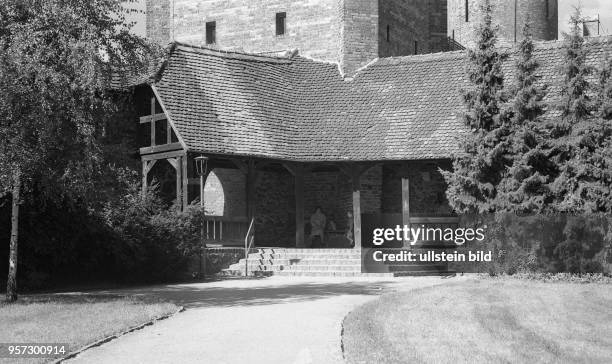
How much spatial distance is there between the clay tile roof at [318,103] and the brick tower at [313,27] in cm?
93

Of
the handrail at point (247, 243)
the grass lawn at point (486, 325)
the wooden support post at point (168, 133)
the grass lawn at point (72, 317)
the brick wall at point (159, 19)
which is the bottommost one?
the grass lawn at point (486, 325)

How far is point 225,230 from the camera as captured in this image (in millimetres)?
28953

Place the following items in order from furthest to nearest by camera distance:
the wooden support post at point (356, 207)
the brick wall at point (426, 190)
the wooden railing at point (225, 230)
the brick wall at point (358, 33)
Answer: the brick wall at point (358, 33)
the brick wall at point (426, 190)
the wooden support post at point (356, 207)
the wooden railing at point (225, 230)

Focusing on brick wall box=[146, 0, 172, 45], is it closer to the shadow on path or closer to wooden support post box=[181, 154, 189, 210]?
wooden support post box=[181, 154, 189, 210]

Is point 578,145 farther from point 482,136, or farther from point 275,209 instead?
point 275,209

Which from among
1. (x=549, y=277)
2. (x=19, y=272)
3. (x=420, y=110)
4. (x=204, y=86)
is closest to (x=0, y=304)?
(x=19, y=272)

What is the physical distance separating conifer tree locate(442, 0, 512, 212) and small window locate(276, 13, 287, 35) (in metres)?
12.4

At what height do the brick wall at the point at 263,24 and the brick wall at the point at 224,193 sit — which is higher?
the brick wall at the point at 263,24

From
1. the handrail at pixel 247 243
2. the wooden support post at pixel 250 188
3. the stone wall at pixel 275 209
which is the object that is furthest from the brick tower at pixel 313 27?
the handrail at pixel 247 243

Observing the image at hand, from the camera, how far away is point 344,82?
114 ft

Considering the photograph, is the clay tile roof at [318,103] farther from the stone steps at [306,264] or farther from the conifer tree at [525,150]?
the stone steps at [306,264]

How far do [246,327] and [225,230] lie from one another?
1534 cm

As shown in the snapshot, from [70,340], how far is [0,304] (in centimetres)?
590

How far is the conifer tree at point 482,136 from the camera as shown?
24484 millimetres
